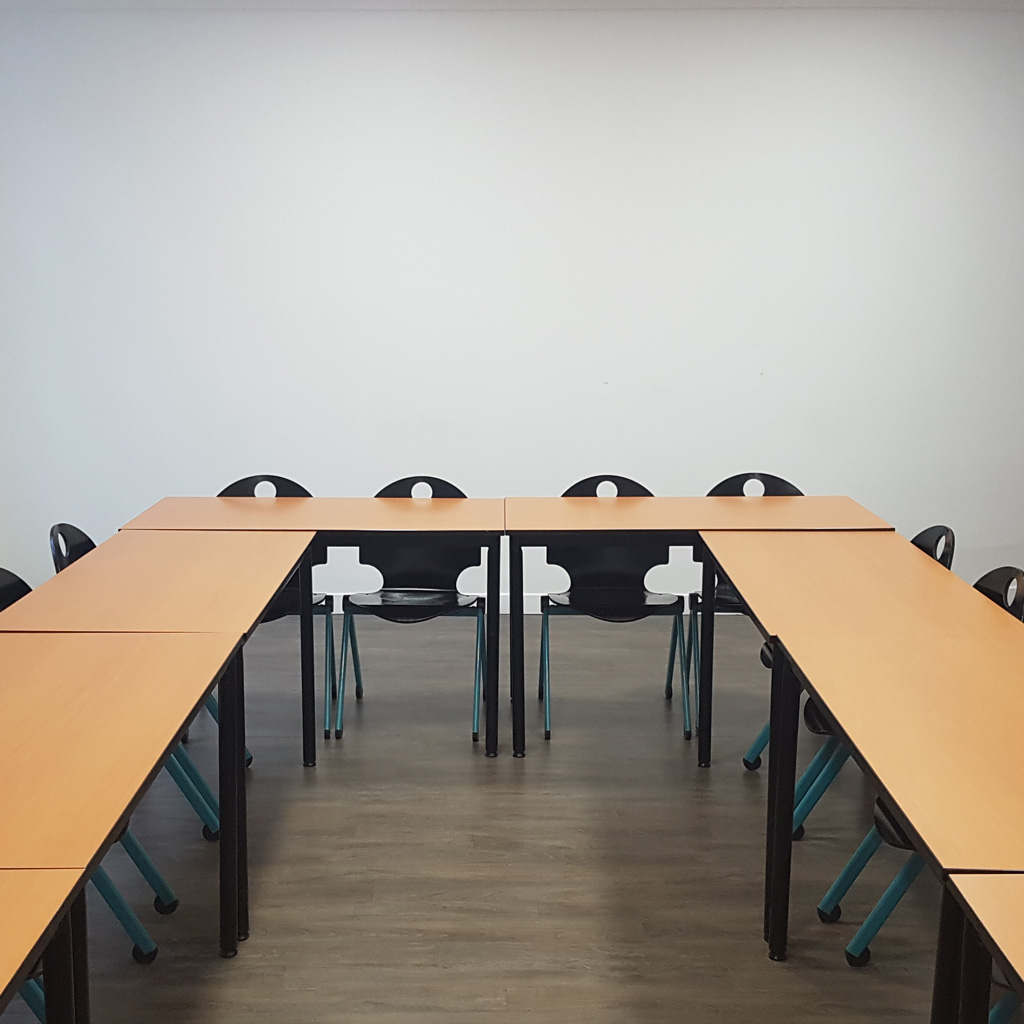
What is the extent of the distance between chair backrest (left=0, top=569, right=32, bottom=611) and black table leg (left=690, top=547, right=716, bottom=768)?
215 cm

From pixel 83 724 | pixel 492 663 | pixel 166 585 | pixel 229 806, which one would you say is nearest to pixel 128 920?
pixel 229 806

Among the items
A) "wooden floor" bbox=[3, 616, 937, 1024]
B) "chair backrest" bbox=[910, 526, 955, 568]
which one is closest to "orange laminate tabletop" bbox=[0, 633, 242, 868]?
"wooden floor" bbox=[3, 616, 937, 1024]

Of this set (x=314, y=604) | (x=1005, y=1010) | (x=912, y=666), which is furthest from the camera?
(x=314, y=604)

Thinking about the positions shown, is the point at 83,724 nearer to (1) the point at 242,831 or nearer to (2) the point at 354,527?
(1) the point at 242,831

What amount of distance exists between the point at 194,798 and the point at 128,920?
61 centimetres

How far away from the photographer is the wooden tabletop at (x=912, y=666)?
1.77m

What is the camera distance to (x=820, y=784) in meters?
3.08

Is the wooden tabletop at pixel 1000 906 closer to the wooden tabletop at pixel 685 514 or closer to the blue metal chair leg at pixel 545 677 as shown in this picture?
the wooden tabletop at pixel 685 514

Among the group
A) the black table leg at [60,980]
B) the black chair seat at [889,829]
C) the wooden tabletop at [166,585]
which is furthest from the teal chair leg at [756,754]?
the black table leg at [60,980]

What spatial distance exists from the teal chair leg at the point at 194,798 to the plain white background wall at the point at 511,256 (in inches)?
97.2

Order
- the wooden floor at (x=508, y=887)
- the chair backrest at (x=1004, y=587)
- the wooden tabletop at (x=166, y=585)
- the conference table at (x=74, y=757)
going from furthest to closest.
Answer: the chair backrest at (x=1004, y=587), the wooden tabletop at (x=166, y=585), the wooden floor at (x=508, y=887), the conference table at (x=74, y=757)

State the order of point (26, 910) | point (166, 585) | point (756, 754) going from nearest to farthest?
point (26, 910) → point (166, 585) → point (756, 754)

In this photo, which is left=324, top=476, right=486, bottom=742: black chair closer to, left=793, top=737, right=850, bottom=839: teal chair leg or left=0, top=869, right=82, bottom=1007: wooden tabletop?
left=793, top=737, right=850, bottom=839: teal chair leg

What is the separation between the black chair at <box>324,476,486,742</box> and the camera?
3971 millimetres
